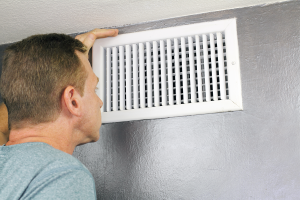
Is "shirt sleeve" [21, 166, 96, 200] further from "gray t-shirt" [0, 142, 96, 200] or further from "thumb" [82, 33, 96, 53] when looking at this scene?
"thumb" [82, 33, 96, 53]

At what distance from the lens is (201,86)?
1.33 meters

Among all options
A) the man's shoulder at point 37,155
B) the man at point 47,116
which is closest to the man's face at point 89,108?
the man at point 47,116

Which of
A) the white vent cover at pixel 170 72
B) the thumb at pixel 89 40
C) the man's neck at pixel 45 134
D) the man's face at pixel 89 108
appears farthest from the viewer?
the thumb at pixel 89 40

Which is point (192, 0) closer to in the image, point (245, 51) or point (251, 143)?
point (245, 51)

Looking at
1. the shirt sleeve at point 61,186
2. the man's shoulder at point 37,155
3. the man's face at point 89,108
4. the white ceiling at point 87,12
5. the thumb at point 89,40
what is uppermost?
the white ceiling at point 87,12

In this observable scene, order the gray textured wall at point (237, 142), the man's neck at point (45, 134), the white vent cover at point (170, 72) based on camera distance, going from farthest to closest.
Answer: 1. the white vent cover at point (170, 72)
2. the gray textured wall at point (237, 142)
3. the man's neck at point (45, 134)

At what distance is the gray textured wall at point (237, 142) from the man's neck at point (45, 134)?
42 centimetres

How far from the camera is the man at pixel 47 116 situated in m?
0.74

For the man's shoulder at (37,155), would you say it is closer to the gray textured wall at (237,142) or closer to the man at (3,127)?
the man at (3,127)

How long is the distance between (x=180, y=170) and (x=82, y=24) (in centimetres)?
82

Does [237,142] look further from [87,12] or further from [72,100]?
[87,12]

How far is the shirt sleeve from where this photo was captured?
704 millimetres

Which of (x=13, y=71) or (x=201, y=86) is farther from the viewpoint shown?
(x=201, y=86)

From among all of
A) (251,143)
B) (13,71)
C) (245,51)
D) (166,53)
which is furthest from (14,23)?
(251,143)
